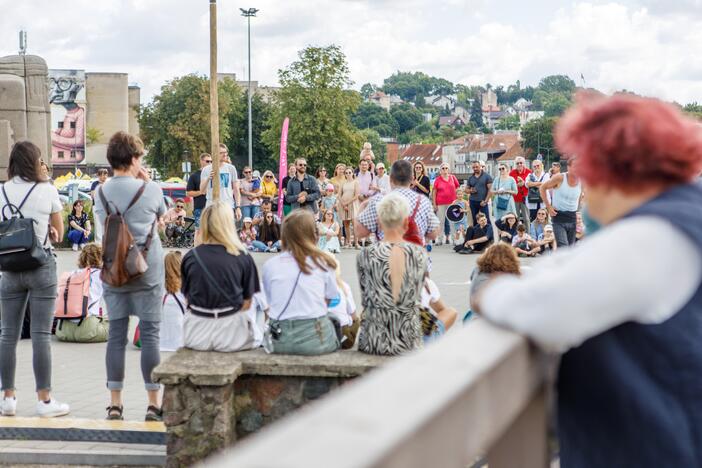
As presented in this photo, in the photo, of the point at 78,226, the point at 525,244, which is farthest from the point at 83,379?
the point at 78,226

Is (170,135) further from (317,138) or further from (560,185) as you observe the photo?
(560,185)

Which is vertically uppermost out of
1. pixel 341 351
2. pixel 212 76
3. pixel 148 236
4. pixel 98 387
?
pixel 212 76

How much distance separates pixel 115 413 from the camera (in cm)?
682

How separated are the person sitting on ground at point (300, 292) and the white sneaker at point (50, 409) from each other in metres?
1.75

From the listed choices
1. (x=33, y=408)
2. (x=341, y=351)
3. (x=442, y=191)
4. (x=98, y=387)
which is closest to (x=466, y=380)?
(x=341, y=351)

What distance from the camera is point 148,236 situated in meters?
6.79

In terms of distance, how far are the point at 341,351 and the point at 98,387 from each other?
2804mm

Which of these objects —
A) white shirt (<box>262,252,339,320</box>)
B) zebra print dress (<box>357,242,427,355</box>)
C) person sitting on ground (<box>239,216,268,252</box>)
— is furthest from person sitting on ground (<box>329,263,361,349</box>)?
person sitting on ground (<box>239,216,268,252</box>)

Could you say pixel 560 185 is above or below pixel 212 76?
below

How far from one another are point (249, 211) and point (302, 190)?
11.5ft

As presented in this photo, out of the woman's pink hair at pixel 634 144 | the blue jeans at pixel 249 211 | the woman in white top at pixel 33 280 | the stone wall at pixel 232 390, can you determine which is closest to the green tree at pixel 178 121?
the blue jeans at pixel 249 211

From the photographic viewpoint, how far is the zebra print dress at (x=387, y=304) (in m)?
6.19

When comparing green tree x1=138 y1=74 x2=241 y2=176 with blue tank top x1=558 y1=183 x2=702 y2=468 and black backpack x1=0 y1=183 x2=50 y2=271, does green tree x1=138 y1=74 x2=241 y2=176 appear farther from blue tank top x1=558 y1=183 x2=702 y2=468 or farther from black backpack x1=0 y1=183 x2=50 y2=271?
blue tank top x1=558 y1=183 x2=702 y2=468

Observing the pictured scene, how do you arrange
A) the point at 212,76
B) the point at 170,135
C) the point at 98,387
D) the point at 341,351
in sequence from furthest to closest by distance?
the point at 170,135
the point at 212,76
the point at 98,387
the point at 341,351
